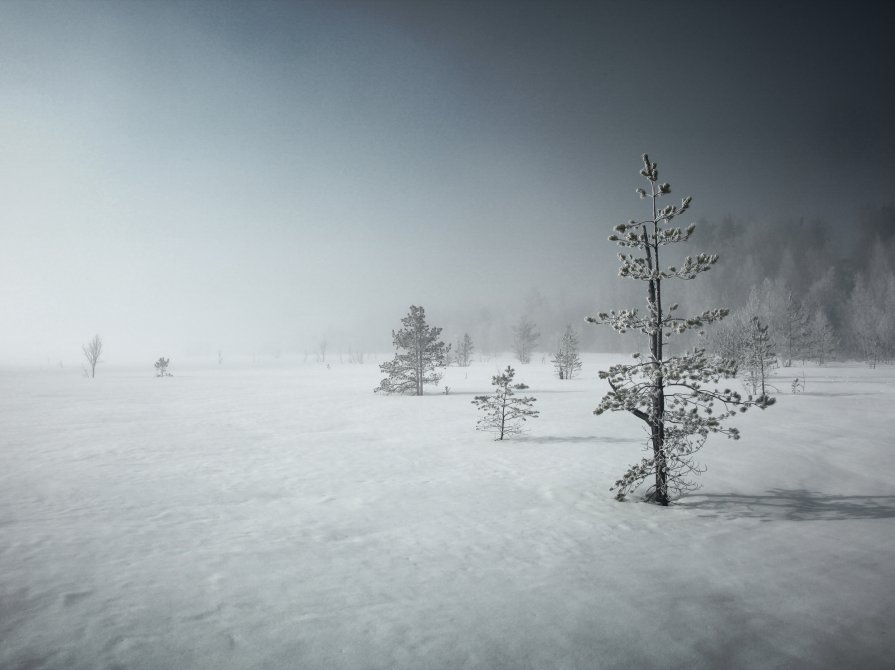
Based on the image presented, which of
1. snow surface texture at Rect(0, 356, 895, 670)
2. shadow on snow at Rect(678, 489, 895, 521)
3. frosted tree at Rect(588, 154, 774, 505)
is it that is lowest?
shadow on snow at Rect(678, 489, 895, 521)

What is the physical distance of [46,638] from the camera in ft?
16.3

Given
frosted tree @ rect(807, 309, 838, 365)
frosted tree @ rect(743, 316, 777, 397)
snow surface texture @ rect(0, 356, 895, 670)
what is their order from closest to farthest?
snow surface texture @ rect(0, 356, 895, 670) < frosted tree @ rect(743, 316, 777, 397) < frosted tree @ rect(807, 309, 838, 365)

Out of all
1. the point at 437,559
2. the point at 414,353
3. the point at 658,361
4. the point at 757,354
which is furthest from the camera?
the point at 414,353

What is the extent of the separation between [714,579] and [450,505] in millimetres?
5675

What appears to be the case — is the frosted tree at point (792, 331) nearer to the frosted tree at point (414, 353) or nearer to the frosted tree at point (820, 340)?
the frosted tree at point (820, 340)

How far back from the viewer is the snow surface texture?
4.93 meters

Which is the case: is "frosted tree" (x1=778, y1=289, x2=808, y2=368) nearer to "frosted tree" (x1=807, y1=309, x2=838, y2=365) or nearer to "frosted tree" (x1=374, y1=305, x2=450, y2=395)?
"frosted tree" (x1=807, y1=309, x2=838, y2=365)

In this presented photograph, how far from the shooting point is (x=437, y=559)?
7445 millimetres

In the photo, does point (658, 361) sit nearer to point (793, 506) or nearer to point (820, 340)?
point (793, 506)

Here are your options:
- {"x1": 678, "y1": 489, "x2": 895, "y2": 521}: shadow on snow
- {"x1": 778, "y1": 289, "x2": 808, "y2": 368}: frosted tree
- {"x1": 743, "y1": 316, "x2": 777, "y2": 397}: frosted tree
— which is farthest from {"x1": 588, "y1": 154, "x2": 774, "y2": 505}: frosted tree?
{"x1": 778, "y1": 289, "x2": 808, "y2": 368}: frosted tree

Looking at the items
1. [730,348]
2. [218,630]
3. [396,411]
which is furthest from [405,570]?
[730,348]

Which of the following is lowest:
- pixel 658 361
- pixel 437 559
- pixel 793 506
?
pixel 793 506

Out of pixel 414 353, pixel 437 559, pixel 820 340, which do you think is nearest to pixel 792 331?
pixel 820 340

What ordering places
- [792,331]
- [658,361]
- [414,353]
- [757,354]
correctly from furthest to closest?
[792,331]
[414,353]
[757,354]
[658,361]
